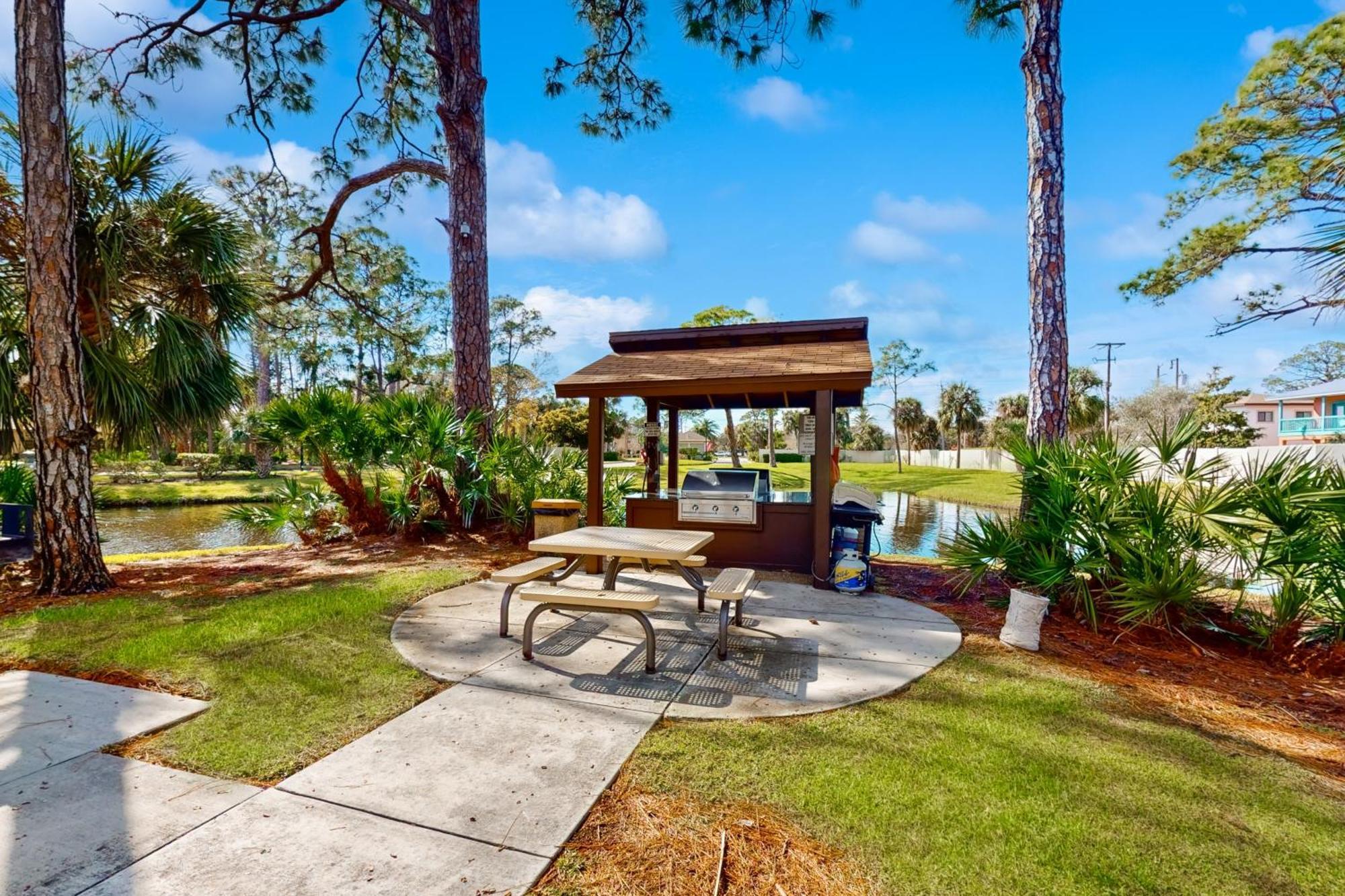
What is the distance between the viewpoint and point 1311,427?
30297 millimetres

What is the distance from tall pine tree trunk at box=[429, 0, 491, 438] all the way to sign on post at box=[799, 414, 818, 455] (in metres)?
5.26

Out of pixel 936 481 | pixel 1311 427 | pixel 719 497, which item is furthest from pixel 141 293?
pixel 1311 427

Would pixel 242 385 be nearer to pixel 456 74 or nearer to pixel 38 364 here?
pixel 38 364

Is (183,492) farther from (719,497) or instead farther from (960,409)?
(960,409)

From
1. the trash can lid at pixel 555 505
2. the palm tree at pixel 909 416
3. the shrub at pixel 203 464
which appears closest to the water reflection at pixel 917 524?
the trash can lid at pixel 555 505

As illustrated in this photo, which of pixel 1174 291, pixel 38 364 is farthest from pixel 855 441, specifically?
pixel 38 364

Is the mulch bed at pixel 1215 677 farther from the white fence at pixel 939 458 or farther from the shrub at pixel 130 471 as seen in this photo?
the white fence at pixel 939 458

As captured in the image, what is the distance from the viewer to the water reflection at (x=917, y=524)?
11578 mm

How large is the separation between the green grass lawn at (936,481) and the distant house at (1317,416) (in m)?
13.5

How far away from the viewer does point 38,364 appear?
521 cm

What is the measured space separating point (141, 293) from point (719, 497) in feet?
25.3

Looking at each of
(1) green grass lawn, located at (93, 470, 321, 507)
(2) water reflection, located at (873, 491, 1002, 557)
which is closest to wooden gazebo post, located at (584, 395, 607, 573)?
(2) water reflection, located at (873, 491, 1002, 557)

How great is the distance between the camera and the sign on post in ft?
21.2

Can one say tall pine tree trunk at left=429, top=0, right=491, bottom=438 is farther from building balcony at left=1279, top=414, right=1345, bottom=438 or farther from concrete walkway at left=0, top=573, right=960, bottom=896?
building balcony at left=1279, top=414, right=1345, bottom=438
